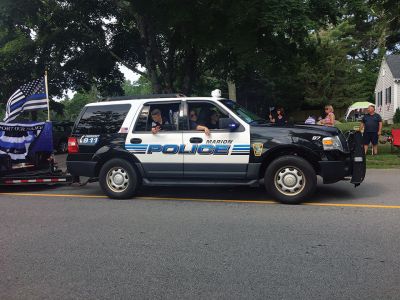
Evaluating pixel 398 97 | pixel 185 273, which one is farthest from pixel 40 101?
pixel 398 97

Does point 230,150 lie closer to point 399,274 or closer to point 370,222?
point 370,222

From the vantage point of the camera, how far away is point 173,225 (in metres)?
6.23

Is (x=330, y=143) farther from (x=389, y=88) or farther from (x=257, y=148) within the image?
(x=389, y=88)

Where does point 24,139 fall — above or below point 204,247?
above

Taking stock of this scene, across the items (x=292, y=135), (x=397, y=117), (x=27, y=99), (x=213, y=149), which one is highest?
(x=397, y=117)

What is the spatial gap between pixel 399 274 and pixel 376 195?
3999 mm

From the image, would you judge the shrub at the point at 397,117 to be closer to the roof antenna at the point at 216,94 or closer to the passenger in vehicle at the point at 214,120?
the roof antenna at the point at 216,94

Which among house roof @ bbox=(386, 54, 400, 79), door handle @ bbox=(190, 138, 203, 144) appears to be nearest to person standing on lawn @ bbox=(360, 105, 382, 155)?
door handle @ bbox=(190, 138, 203, 144)

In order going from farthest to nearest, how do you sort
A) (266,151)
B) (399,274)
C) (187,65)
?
(187,65)
(266,151)
(399,274)

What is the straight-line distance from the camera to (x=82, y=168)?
28.0ft

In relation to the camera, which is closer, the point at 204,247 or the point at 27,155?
the point at 204,247

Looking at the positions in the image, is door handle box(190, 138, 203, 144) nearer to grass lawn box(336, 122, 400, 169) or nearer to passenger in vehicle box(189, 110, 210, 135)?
passenger in vehicle box(189, 110, 210, 135)

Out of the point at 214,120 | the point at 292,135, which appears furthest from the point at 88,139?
the point at 292,135

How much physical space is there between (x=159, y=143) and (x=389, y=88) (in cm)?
2898
